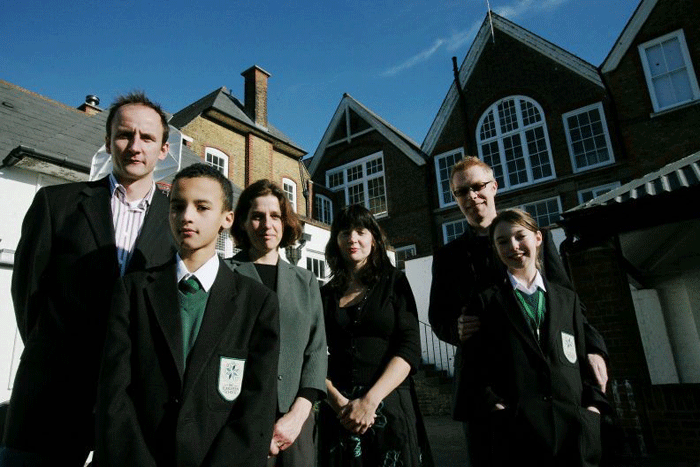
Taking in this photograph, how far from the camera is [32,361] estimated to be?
172 centimetres

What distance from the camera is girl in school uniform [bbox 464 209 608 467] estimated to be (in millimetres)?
2020

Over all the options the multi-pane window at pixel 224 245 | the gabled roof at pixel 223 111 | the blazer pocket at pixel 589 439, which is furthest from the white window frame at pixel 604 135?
the blazer pocket at pixel 589 439

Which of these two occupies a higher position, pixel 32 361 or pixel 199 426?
pixel 32 361

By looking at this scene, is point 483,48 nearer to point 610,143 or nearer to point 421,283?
point 610,143

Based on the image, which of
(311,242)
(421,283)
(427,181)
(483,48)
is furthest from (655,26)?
(311,242)

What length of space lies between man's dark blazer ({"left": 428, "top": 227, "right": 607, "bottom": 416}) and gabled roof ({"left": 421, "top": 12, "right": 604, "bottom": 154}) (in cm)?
1699

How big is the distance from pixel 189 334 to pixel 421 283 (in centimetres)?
1260

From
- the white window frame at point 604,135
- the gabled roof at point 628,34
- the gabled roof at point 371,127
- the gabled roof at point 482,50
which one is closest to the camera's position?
the gabled roof at point 628,34

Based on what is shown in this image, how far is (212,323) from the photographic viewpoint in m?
1.79

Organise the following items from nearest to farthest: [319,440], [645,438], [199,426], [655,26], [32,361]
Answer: [199,426] < [32,361] < [319,440] < [645,438] < [655,26]

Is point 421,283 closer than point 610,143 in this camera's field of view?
Yes

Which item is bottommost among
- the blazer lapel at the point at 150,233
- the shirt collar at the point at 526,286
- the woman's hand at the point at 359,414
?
the woman's hand at the point at 359,414

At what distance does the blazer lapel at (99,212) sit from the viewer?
1961 mm

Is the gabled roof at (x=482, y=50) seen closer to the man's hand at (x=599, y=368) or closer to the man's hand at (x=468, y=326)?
the man's hand at (x=599, y=368)
